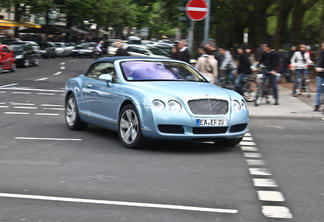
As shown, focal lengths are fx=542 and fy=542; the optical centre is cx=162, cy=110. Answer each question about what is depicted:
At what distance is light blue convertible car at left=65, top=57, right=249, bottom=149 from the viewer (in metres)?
7.69

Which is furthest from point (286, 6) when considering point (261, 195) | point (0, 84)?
point (261, 195)

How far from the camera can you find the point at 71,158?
730 cm

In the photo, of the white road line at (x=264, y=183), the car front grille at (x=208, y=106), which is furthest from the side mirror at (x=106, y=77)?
the white road line at (x=264, y=183)

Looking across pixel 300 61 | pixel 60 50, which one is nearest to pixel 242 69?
pixel 300 61

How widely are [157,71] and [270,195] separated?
401cm

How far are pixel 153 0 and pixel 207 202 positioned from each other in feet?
83.0

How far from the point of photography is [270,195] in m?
5.45

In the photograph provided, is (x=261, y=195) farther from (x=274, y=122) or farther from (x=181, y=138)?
(x=274, y=122)

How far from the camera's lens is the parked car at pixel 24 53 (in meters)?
31.9

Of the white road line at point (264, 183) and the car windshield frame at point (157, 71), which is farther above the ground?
the car windshield frame at point (157, 71)

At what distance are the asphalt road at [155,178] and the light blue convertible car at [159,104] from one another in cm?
31

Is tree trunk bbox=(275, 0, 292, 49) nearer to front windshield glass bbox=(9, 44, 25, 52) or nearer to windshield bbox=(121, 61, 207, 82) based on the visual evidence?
front windshield glass bbox=(9, 44, 25, 52)

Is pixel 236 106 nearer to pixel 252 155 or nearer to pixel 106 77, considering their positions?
pixel 252 155

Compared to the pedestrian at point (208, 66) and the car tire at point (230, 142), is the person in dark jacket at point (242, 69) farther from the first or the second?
the car tire at point (230, 142)
